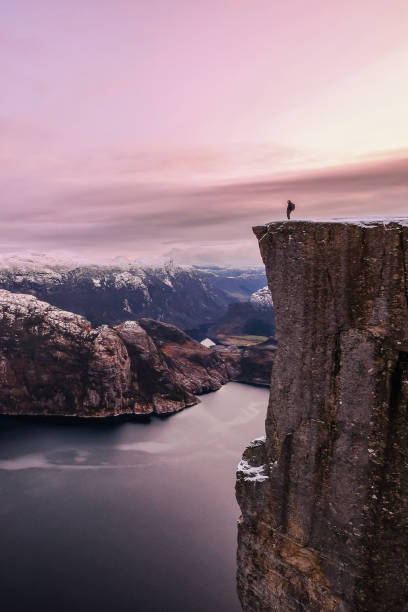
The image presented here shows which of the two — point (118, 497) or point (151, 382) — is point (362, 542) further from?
point (151, 382)

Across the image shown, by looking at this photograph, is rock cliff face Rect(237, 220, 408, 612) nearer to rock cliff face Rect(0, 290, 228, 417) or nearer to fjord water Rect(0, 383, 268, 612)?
fjord water Rect(0, 383, 268, 612)

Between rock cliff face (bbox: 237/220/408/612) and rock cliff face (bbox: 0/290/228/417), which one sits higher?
rock cliff face (bbox: 237/220/408/612)

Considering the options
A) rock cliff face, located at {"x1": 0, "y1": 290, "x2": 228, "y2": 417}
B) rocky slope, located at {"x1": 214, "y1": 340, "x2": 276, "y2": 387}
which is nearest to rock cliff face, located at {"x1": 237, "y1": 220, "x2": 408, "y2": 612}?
rock cliff face, located at {"x1": 0, "y1": 290, "x2": 228, "y2": 417}

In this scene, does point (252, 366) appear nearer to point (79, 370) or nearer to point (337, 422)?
point (79, 370)

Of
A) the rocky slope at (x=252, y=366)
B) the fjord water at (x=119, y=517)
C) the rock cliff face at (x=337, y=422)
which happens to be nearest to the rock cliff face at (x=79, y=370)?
the fjord water at (x=119, y=517)

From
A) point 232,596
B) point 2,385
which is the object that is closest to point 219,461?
point 232,596

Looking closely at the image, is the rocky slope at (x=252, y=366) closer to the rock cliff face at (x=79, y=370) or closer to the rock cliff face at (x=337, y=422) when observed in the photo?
the rock cliff face at (x=79, y=370)

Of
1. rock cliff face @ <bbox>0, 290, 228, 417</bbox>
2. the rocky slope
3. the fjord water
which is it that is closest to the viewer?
the fjord water
